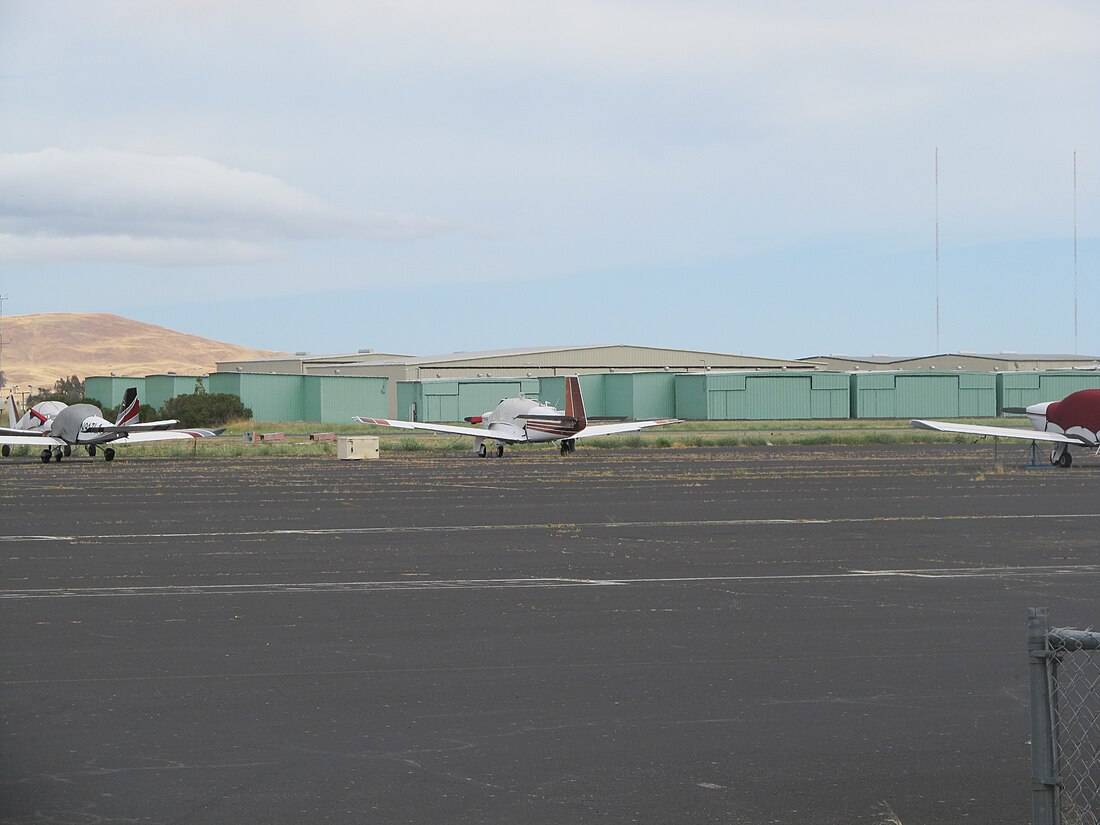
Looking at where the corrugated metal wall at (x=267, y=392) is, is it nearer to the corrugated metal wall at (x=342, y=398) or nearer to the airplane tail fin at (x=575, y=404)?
the corrugated metal wall at (x=342, y=398)

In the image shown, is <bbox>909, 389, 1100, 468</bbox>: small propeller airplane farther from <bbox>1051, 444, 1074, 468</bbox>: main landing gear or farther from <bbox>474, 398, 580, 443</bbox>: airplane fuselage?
<bbox>474, 398, 580, 443</bbox>: airplane fuselage

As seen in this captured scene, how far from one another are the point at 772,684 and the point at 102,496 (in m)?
23.7

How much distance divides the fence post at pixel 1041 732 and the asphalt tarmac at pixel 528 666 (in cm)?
A: 99

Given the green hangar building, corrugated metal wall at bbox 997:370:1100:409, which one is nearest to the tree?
the green hangar building

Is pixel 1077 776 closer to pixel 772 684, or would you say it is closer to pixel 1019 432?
pixel 772 684

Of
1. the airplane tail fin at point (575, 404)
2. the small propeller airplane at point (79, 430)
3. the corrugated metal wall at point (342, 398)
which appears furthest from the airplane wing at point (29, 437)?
the corrugated metal wall at point (342, 398)

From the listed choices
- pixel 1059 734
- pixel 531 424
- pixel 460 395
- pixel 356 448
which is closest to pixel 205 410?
pixel 460 395

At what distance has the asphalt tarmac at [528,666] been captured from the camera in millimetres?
6895

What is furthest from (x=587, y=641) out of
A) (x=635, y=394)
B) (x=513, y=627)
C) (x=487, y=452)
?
(x=635, y=394)

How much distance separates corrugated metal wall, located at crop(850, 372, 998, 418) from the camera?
90688 mm

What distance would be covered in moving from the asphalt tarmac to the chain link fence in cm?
29

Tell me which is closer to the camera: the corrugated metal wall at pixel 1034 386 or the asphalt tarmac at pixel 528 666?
the asphalt tarmac at pixel 528 666

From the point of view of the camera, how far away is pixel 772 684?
9.41 m

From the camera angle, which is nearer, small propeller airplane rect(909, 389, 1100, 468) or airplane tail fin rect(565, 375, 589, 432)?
small propeller airplane rect(909, 389, 1100, 468)
